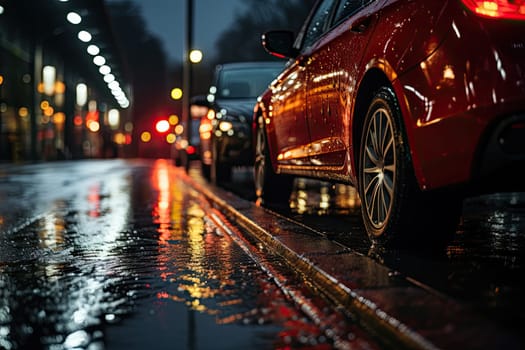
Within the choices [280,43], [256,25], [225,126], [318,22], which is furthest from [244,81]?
[256,25]

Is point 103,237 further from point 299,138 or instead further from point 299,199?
point 299,199

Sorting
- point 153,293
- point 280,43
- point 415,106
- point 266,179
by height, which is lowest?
point 153,293

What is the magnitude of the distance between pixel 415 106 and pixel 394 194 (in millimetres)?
639

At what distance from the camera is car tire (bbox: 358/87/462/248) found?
204 inches

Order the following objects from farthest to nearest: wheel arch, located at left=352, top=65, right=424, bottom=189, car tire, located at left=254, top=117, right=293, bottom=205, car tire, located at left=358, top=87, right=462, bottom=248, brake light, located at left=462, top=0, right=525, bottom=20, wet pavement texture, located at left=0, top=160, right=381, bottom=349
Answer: car tire, located at left=254, top=117, right=293, bottom=205 → car tire, located at left=358, top=87, right=462, bottom=248 → wheel arch, located at left=352, top=65, right=424, bottom=189 → brake light, located at left=462, top=0, right=525, bottom=20 → wet pavement texture, located at left=0, top=160, right=381, bottom=349

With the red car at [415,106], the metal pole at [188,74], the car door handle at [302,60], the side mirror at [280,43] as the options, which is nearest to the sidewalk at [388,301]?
the red car at [415,106]

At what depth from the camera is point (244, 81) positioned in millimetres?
14664

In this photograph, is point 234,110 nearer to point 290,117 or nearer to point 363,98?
point 290,117

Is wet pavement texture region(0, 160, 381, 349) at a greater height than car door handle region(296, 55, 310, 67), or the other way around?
car door handle region(296, 55, 310, 67)

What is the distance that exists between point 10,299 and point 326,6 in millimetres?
3986

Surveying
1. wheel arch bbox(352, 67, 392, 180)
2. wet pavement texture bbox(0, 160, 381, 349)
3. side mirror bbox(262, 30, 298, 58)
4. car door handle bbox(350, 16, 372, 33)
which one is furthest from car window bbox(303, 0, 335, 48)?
wet pavement texture bbox(0, 160, 381, 349)

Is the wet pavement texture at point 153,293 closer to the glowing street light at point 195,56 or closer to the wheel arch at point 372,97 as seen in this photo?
the wheel arch at point 372,97

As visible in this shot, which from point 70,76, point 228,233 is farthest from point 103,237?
point 70,76

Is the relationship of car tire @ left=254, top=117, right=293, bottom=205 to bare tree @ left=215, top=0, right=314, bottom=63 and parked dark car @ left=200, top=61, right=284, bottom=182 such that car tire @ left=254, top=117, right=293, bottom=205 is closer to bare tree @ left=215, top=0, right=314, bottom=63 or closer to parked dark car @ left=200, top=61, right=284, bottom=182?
parked dark car @ left=200, top=61, right=284, bottom=182
